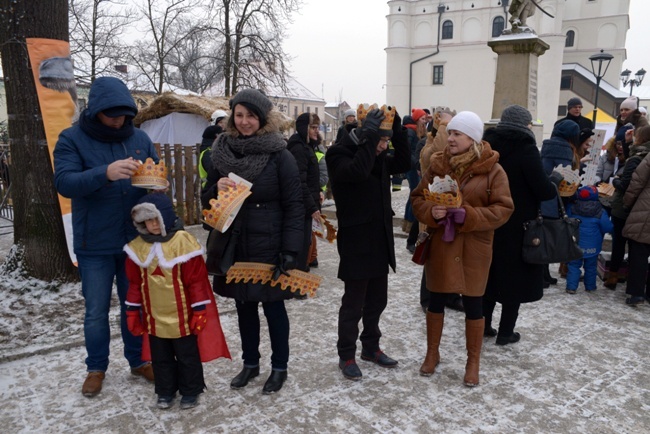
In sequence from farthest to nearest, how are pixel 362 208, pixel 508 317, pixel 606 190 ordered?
pixel 606 190 < pixel 508 317 < pixel 362 208

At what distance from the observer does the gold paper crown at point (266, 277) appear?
9.76 ft

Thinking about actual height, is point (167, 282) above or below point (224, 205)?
below

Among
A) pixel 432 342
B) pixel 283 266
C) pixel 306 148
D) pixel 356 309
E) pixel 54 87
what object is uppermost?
pixel 54 87

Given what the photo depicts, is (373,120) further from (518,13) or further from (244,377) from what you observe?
(518,13)

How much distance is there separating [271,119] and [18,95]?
309 centimetres

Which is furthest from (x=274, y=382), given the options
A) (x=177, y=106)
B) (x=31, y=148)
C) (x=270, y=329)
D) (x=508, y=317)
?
(x=177, y=106)

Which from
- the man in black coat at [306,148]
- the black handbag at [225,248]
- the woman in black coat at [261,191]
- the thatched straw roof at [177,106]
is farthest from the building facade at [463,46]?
the black handbag at [225,248]

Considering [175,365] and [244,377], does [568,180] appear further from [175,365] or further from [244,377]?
[175,365]

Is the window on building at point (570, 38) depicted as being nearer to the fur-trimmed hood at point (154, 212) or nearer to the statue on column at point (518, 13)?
the statue on column at point (518, 13)

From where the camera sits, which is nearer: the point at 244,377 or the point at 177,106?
the point at 244,377

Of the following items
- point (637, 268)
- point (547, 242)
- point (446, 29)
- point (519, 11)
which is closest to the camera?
point (547, 242)

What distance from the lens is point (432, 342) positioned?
3.50m

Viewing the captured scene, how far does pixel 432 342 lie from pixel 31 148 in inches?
163

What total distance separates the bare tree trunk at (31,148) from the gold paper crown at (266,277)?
9.32 ft
